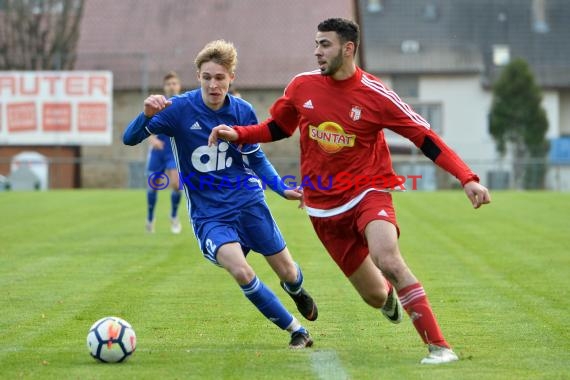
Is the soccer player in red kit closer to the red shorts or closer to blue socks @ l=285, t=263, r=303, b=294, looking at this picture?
the red shorts

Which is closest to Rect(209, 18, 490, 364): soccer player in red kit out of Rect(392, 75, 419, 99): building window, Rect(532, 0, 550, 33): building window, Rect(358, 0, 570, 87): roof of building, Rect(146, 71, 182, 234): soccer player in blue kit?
Rect(146, 71, 182, 234): soccer player in blue kit

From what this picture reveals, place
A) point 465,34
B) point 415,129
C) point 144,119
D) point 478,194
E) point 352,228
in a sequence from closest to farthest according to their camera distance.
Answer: point 478,194 < point 415,129 < point 352,228 < point 144,119 < point 465,34

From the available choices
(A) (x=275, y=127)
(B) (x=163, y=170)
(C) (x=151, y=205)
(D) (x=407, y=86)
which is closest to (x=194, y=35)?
(D) (x=407, y=86)

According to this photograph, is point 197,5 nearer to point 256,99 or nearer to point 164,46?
point 164,46

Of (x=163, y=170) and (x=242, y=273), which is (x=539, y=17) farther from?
(x=242, y=273)

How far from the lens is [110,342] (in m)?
6.92

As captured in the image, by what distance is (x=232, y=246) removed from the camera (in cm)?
747

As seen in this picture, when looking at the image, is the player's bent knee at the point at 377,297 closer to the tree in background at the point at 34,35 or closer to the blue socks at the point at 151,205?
the blue socks at the point at 151,205

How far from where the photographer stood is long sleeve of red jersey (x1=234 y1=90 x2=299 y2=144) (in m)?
7.57

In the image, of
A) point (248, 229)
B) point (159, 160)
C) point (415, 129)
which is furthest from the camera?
point (159, 160)

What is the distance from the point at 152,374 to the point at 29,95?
29311 millimetres

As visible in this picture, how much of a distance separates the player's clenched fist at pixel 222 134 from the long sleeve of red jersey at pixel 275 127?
3.2 inches

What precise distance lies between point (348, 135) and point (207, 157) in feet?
3.80

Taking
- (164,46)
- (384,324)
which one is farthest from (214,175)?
(164,46)
